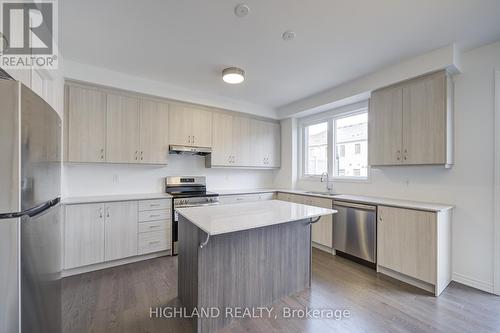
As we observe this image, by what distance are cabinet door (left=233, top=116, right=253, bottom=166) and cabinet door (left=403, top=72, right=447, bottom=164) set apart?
2688 millimetres

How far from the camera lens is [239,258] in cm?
189

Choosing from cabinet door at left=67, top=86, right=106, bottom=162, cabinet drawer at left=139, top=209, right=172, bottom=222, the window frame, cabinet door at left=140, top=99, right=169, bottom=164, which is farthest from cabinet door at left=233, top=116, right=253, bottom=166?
Result: cabinet door at left=67, top=86, right=106, bottom=162

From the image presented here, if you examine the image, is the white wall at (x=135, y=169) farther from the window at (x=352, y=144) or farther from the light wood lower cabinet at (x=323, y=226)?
the light wood lower cabinet at (x=323, y=226)

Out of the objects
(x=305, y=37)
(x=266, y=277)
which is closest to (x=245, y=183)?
(x=266, y=277)

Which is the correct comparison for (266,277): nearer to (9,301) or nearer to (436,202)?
(9,301)

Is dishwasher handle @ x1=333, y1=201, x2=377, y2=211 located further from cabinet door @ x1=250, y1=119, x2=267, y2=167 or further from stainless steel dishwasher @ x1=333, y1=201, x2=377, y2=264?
cabinet door @ x1=250, y1=119, x2=267, y2=167

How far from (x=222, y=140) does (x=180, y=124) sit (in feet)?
2.77

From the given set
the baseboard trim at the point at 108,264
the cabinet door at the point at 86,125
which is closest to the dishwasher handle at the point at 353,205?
the baseboard trim at the point at 108,264

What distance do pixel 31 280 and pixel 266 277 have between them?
1707 millimetres

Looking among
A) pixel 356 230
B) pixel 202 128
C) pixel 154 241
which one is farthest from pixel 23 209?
pixel 356 230

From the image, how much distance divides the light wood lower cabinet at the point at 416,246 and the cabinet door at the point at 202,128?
2947 mm

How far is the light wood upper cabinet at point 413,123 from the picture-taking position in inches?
97.3

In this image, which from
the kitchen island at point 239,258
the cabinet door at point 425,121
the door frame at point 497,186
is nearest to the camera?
the kitchen island at point 239,258

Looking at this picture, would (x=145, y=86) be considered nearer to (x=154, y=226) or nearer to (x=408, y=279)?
(x=154, y=226)
